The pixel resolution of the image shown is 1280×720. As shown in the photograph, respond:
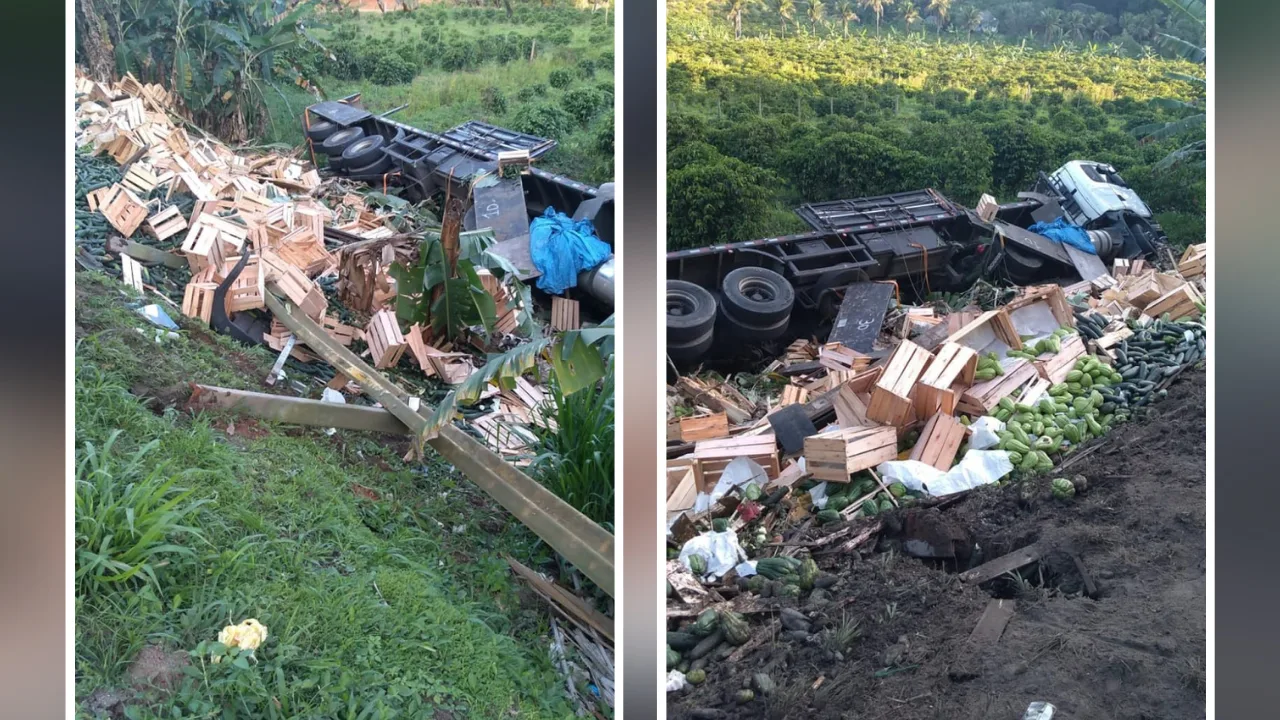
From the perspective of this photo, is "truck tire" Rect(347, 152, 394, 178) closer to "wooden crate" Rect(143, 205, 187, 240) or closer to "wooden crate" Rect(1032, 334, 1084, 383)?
"wooden crate" Rect(143, 205, 187, 240)

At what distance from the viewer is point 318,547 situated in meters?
3.32

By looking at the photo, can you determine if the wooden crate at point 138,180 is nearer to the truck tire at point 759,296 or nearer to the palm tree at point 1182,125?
the truck tire at point 759,296

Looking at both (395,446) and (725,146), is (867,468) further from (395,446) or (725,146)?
(395,446)

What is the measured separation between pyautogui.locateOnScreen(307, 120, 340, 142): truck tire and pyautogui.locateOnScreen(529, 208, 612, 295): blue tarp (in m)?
0.98

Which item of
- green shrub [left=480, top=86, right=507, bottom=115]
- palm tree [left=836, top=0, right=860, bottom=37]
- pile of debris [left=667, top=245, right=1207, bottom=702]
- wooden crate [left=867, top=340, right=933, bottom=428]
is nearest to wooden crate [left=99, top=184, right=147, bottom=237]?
green shrub [left=480, top=86, right=507, bottom=115]

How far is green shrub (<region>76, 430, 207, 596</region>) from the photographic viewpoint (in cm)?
301

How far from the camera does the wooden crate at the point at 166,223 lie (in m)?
4.17

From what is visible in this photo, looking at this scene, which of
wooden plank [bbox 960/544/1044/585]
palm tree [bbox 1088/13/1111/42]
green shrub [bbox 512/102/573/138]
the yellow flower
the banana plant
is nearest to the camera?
the yellow flower

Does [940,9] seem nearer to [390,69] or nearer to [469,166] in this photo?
[469,166]

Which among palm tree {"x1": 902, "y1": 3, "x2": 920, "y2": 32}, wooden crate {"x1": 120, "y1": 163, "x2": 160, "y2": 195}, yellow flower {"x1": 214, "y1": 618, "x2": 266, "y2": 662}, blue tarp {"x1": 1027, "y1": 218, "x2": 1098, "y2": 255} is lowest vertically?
yellow flower {"x1": 214, "y1": 618, "x2": 266, "y2": 662}

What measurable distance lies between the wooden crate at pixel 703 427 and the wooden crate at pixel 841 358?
0.50 metres

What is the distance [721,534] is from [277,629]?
154 centimetres
